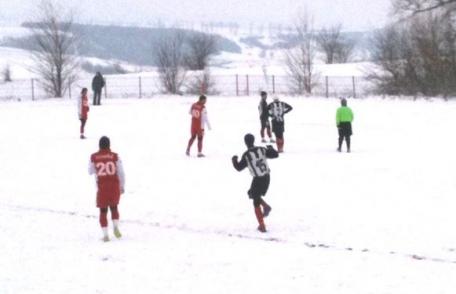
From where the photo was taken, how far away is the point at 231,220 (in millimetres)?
13258

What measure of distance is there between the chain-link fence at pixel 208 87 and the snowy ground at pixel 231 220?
87.1 feet

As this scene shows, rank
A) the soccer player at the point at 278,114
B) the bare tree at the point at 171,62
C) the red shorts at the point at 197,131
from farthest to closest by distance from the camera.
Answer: the bare tree at the point at 171,62 → the soccer player at the point at 278,114 → the red shorts at the point at 197,131

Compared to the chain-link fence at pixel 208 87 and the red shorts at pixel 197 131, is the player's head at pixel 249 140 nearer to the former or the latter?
the red shorts at pixel 197 131

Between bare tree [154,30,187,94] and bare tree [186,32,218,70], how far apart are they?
1637 mm

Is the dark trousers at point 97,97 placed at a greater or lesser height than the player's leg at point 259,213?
greater

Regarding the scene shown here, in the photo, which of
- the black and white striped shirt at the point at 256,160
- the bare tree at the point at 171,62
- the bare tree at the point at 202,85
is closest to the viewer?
the black and white striped shirt at the point at 256,160

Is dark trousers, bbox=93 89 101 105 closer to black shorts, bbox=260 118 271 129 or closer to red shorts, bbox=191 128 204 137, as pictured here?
black shorts, bbox=260 118 271 129

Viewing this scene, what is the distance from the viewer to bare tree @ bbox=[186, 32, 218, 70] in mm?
67812

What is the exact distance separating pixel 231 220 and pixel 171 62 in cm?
4740

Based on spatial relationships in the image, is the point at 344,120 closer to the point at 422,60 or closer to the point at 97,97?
the point at 97,97

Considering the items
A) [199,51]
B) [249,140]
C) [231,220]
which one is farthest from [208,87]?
[249,140]

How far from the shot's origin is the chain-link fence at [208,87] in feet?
177

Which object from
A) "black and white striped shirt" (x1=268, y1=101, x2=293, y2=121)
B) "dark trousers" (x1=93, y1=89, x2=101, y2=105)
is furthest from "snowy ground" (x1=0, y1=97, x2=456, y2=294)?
"dark trousers" (x1=93, y1=89, x2=101, y2=105)

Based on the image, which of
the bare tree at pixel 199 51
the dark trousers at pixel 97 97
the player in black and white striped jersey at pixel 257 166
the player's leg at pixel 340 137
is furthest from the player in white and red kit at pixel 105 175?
the bare tree at pixel 199 51
